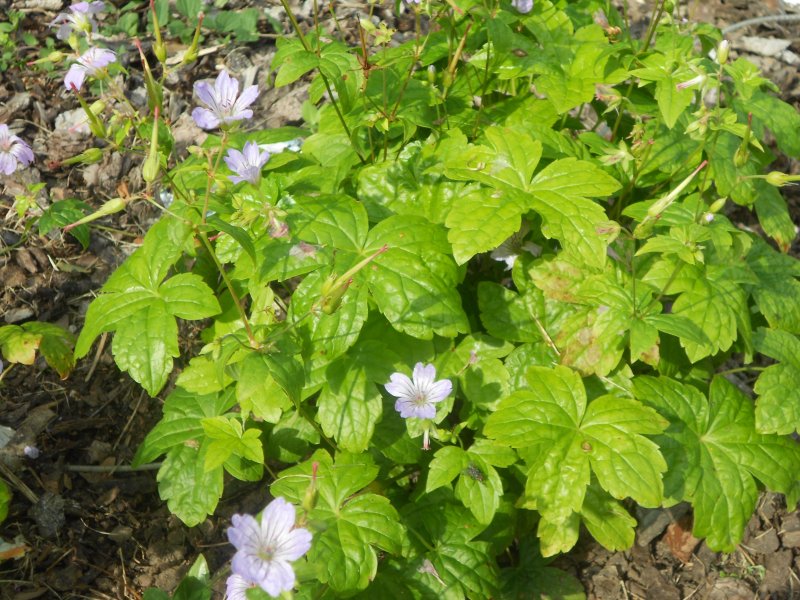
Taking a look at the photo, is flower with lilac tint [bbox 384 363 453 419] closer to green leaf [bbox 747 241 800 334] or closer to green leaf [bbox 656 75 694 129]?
green leaf [bbox 656 75 694 129]

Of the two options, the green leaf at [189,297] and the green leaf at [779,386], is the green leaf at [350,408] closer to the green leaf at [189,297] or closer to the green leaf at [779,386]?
the green leaf at [189,297]

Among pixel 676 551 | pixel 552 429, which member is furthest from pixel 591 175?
pixel 676 551

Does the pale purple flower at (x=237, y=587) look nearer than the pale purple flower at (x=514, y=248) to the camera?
Yes

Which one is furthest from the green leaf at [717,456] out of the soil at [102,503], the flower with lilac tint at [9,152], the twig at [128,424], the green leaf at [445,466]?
the flower with lilac tint at [9,152]

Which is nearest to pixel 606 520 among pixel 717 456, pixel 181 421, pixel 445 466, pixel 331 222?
pixel 717 456

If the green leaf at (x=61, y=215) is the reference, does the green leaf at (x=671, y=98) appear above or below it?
above
